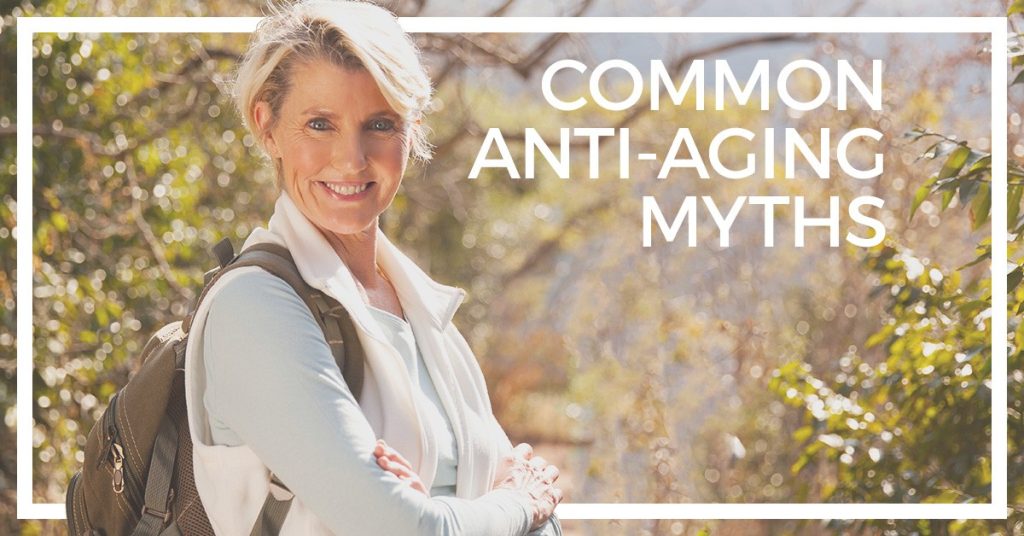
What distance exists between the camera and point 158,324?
4.05 meters

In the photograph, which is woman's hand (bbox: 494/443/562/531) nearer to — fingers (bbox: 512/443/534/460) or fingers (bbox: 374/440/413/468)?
fingers (bbox: 512/443/534/460)

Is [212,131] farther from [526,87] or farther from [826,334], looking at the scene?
[826,334]

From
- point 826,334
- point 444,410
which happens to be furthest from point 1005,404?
point 826,334

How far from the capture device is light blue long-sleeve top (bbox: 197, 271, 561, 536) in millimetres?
1120

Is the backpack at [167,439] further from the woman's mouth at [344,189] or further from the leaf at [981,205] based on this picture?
the leaf at [981,205]

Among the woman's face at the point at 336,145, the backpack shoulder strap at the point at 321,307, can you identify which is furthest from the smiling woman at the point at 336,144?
the backpack shoulder strap at the point at 321,307

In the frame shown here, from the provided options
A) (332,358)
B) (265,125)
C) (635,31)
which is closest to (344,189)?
(265,125)

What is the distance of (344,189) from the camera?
4.36 feet

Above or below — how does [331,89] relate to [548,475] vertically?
above

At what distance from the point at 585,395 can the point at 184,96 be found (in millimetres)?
2680

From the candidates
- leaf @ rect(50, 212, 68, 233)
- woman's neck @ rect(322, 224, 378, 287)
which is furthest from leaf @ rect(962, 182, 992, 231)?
leaf @ rect(50, 212, 68, 233)

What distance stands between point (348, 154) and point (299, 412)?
1.07 feet

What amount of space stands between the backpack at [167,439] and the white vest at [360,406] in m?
0.01

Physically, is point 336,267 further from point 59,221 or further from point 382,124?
point 59,221
